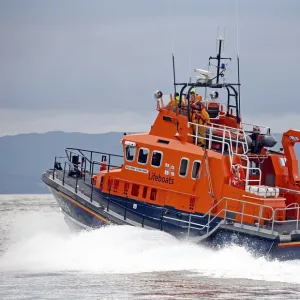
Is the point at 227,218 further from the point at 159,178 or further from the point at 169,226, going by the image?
the point at 159,178

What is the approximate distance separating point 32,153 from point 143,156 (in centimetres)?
10511

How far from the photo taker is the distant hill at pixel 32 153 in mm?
109375

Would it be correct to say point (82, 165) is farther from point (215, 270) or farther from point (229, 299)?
point (229, 299)

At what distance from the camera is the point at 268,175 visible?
75.8ft

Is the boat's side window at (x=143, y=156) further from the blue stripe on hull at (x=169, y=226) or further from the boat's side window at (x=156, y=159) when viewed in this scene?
the blue stripe on hull at (x=169, y=226)

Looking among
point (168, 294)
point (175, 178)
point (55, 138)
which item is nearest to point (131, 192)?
point (175, 178)

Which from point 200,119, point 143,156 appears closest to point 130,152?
point 143,156

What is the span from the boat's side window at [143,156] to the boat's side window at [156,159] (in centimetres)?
18

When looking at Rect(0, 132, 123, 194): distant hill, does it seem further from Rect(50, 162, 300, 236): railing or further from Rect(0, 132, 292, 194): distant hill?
Rect(50, 162, 300, 236): railing

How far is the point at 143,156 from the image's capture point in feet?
75.5

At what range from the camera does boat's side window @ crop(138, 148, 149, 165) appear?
75.3ft

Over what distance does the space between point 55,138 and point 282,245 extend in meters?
108

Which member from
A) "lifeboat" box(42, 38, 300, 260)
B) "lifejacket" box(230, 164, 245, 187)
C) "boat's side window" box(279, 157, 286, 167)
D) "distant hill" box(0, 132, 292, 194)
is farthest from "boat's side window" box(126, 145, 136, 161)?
"distant hill" box(0, 132, 292, 194)

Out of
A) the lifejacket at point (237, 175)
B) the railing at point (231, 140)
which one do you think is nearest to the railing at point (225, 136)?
the railing at point (231, 140)
